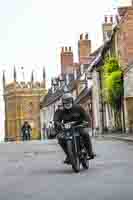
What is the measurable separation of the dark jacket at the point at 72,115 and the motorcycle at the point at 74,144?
121 mm

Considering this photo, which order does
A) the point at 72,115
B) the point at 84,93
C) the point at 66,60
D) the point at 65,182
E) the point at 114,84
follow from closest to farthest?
the point at 65,182 < the point at 72,115 < the point at 114,84 < the point at 84,93 < the point at 66,60

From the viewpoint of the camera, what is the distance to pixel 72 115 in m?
14.6

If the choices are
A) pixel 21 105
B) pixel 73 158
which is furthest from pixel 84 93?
pixel 21 105

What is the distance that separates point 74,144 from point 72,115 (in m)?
0.67

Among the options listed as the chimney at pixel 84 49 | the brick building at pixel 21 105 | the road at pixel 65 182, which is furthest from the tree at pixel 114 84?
the brick building at pixel 21 105

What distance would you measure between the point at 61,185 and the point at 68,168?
445 centimetres

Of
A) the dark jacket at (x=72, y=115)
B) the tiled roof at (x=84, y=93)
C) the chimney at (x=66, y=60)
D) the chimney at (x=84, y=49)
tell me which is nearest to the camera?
the dark jacket at (x=72, y=115)

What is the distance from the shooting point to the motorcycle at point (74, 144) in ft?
46.8

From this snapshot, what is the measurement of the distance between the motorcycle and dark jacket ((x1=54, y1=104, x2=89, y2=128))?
0.12 m

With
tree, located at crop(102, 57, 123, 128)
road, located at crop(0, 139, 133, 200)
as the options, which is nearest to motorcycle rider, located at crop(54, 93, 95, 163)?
road, located at crop(0, 139, 133, 200)

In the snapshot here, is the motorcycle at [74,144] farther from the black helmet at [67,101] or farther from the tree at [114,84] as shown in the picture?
the tree at [114,84]

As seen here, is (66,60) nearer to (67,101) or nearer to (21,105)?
(21,105)

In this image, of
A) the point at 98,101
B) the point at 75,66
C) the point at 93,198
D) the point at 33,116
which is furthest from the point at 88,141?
the point at 33,116

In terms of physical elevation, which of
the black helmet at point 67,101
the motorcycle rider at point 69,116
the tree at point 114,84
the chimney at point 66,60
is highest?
the chimney at point 66,60
